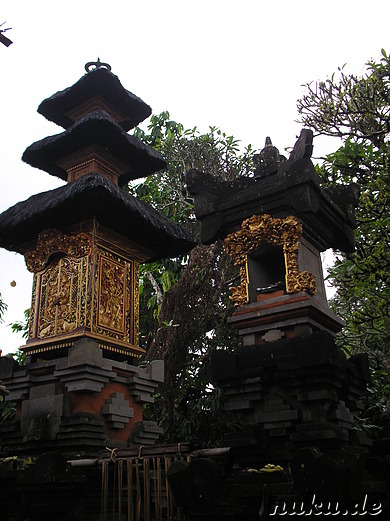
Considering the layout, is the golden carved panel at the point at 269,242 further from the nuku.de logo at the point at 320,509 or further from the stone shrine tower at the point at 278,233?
the nuku.de logo at the point at 320,509

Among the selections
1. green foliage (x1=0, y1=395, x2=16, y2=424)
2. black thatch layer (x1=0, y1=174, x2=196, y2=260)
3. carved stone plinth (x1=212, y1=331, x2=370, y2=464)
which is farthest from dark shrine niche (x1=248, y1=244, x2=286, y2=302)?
green foliage (x1=0, y1=395, x2=16, y2=424)

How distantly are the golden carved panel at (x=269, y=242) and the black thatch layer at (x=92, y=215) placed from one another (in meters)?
3.13

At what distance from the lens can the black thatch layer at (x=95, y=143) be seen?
1114 centimetres

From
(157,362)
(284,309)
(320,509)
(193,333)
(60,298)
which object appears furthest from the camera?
(193,333)

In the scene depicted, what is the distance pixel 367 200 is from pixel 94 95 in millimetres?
6673

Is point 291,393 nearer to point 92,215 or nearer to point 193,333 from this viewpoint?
point 92,215

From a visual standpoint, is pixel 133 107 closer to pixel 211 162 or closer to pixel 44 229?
pixel 44 229

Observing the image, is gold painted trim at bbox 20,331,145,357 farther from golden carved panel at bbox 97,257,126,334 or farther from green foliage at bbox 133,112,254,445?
green foliage at bbox 133,112,254,445

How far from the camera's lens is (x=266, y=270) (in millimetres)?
8195

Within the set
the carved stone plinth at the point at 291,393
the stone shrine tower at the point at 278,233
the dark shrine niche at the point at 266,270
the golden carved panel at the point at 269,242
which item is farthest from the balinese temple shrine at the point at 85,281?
the carved stone plinth at the point at 291,393

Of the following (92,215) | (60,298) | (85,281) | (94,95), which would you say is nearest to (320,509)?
(85,281)

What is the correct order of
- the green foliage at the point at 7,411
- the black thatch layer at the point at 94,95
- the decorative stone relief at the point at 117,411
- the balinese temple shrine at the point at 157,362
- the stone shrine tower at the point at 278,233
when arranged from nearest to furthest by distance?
the balinese temple shrine at the point at 157,362
the stone shrine tower at the point at 278,233
the decorative stone relief at the point at 117,411
the black thatch layer at the point at 94,95
the green foliage at the point at 7,411

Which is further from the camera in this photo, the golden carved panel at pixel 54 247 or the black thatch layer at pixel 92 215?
the golden carved panel at pixel 54 247

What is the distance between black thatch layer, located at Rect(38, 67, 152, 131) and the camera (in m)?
12.0
